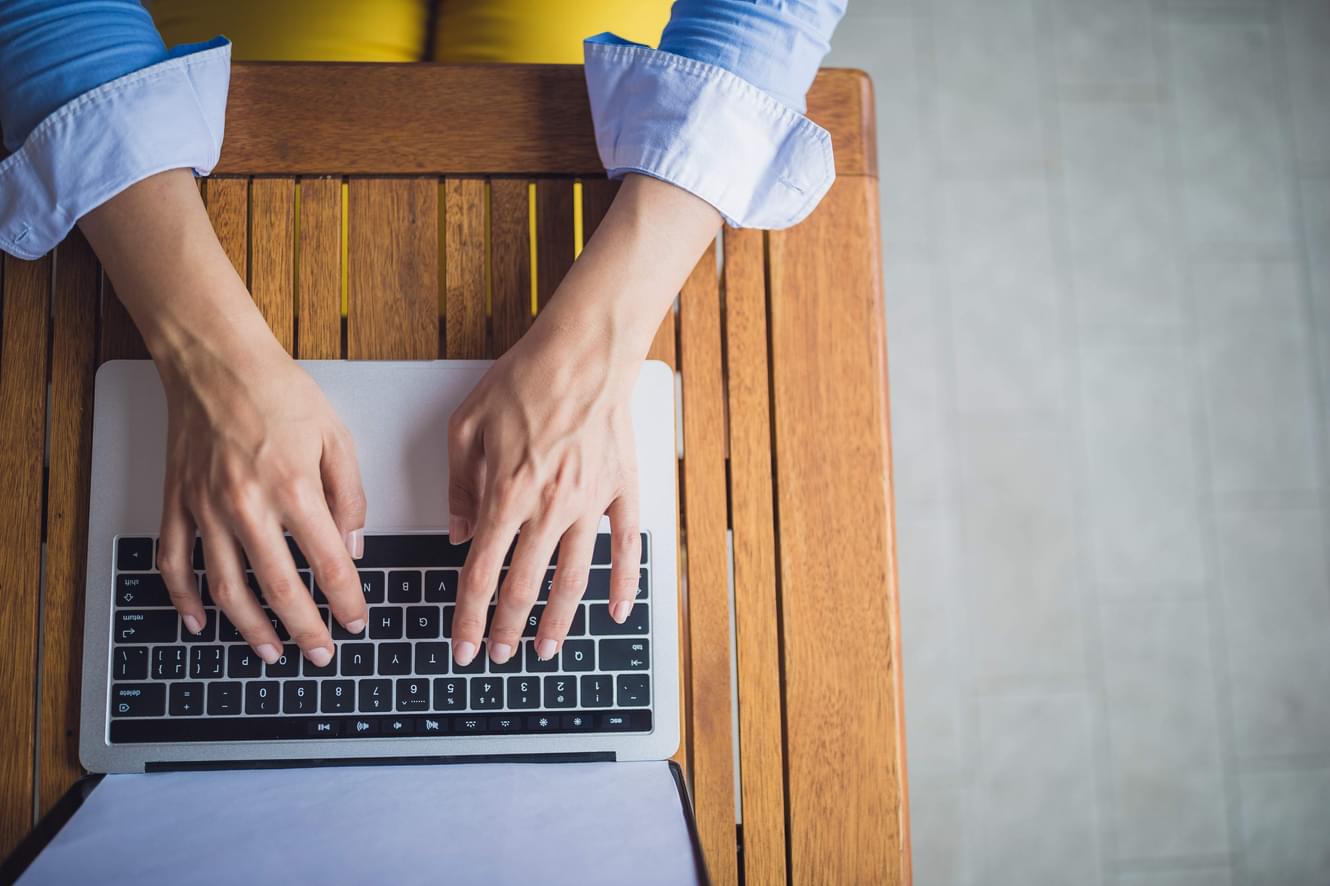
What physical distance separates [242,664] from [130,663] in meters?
0.06

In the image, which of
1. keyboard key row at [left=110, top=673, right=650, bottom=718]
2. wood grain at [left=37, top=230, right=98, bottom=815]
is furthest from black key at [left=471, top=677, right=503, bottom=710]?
wood grain at [left=37, top=230, right=98, bottom=815]

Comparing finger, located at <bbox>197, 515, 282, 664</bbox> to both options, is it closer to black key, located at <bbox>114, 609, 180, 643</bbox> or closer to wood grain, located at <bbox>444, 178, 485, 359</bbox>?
black key, located at <bbox>114, 609, 180, 643</bbox>

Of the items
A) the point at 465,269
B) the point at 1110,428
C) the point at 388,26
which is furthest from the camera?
the point at 1110,428

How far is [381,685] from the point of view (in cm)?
42

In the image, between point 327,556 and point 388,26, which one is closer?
point 327,556

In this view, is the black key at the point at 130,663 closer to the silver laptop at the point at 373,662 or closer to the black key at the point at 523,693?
the silver laptop at the point at 373,662

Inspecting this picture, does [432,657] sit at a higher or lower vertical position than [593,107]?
lower

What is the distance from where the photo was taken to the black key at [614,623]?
429 mm

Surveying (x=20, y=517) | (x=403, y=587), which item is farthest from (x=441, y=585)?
(x=20, y=517)

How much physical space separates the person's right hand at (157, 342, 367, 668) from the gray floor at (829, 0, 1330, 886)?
78 cm

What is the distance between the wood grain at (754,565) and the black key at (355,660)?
0.20 m

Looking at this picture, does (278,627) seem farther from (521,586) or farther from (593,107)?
(593,107)

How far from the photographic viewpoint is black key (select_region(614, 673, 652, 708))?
0.43 meters

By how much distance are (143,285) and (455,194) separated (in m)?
0.17
